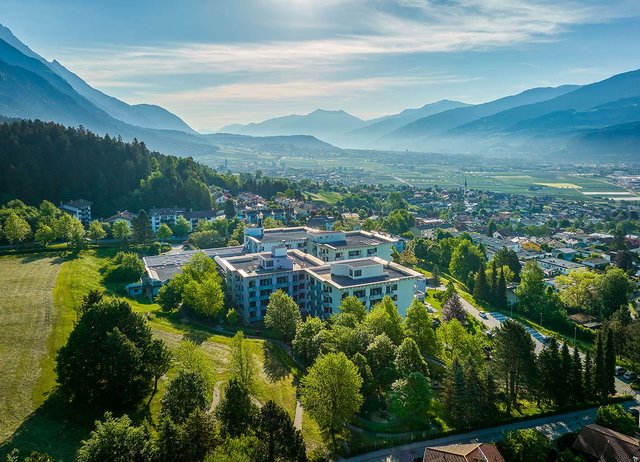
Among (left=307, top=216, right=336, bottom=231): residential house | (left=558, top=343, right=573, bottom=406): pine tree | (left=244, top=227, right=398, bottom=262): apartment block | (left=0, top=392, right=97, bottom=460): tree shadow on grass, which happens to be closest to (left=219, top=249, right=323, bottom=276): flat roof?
(left=244, top=227, right=398, bottom=262): apartment block

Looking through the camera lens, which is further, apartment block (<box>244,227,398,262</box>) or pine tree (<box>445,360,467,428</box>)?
apartment block (<box>244,227,398,262</box>)

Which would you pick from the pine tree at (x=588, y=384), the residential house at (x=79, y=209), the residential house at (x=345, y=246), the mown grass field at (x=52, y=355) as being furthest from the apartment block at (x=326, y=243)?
the residential house at (x=79, y=209)

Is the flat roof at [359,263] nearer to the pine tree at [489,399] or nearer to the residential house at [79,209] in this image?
the pine tree at [489,399]

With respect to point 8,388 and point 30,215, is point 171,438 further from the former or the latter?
point 30,215

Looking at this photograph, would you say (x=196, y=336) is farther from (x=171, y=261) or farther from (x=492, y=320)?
(x=492, y=320)

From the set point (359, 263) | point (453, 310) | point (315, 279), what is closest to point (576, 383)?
point (453, 310)

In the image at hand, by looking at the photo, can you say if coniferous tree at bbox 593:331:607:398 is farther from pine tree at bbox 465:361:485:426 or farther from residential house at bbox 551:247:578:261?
residential house at bbox 551:247:578:261

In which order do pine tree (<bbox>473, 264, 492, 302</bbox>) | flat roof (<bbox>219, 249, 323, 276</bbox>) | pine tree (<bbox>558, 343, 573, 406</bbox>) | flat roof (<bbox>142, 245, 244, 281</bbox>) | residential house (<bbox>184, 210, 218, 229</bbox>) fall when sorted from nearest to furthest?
pine tree (<bbox>558, 343, 573, 406</bbox>), flat roof (<bbox>219, 249, 323, 276</bbox>), flat roof (<bbox>142, 245, 244, 281</bbox>), pine tree (<bbox>473, 264, 492, 302</bbox>), residential house (<bbox>184, 210, 218, 229</bbox>)
